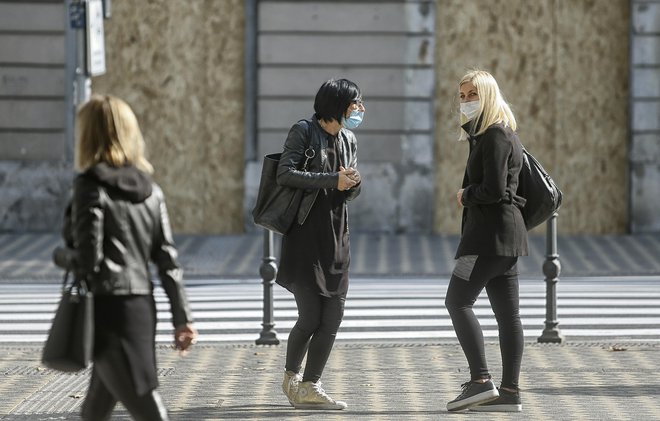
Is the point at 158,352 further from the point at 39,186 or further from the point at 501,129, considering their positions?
the point at 39,186

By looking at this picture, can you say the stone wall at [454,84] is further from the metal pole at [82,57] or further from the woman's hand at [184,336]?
the woman's hand at [184,336]

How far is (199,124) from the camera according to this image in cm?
1888

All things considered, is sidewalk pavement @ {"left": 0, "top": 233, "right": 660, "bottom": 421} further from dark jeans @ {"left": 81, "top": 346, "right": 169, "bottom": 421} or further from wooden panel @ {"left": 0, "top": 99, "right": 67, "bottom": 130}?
wooden panel @ {"left": 0, "top": 99, "right": 67, "bottom": 130}

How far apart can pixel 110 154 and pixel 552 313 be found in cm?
578

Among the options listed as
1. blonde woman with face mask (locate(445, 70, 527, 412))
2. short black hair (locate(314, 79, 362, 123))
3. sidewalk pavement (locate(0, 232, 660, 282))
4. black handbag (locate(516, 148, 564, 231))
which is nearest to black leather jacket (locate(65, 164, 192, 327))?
short black hair (locate(314, 79, 362, 123))

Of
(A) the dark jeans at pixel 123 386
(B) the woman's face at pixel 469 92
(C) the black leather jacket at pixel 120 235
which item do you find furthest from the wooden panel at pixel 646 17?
(A) the dark jeans at pixel 123 386

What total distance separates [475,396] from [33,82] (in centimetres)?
1218

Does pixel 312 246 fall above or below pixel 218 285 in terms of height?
above

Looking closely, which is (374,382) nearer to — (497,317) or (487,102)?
(497,317)

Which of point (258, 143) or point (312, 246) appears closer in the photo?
point (312, 246)

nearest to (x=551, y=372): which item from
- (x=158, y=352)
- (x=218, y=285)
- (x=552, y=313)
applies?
(x=552, y=313)

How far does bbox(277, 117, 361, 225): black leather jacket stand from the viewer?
25.0 ft

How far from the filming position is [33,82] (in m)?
18.7

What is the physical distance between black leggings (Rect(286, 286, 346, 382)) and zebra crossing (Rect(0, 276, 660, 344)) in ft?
10.5
